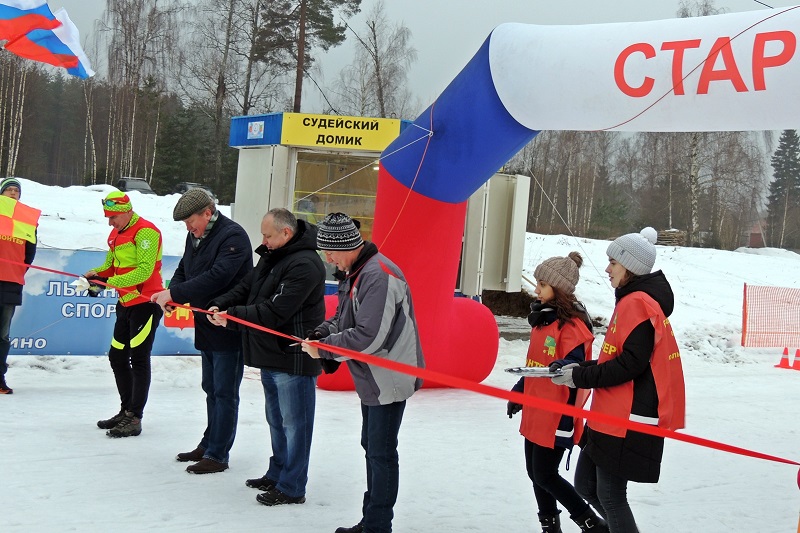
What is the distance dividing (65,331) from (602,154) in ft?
117

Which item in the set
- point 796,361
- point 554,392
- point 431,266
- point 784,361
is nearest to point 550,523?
point 554,392

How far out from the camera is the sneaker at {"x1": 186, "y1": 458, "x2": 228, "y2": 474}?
4.89 meters

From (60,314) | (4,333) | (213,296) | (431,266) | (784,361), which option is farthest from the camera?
(784,361)

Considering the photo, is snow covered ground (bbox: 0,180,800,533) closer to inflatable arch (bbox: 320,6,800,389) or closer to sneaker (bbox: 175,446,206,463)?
sneaker (bbox: 175,446,206,463)

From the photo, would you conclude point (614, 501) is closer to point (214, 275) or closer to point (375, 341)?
point (375, 341)

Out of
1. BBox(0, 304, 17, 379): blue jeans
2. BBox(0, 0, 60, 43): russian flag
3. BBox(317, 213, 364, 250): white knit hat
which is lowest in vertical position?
BBox(0, 304, 17, 379): blue jeans

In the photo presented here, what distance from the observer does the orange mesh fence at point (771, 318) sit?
43.9 feet

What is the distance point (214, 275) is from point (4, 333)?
281 centimetres

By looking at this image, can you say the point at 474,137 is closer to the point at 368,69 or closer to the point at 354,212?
the point at 354,212

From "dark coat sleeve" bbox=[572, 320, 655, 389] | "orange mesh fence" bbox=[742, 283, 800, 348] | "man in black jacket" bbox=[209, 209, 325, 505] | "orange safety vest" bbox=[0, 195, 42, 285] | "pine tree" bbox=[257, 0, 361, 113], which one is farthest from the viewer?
"pine tree" bbox=[257, 0, 361, 113]

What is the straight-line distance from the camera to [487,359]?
795 cm

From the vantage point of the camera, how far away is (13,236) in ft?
22.2

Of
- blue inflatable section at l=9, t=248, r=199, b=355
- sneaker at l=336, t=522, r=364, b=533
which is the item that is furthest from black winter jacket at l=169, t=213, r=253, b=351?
blue inflatable section at l=9, t=248, r=199, b=355

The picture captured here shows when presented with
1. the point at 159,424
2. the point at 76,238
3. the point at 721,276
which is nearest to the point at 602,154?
the point at 721,276
